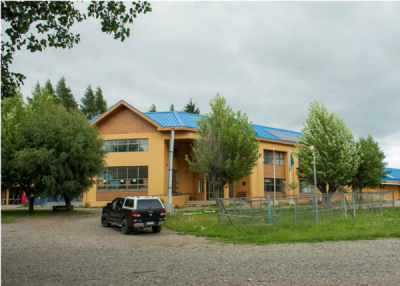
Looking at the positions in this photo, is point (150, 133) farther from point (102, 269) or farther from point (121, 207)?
point (102, 269)

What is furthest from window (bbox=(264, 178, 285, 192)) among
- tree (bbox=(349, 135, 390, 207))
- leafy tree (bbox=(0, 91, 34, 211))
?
leafy tree (bbox=(0, 91, 34, 211))

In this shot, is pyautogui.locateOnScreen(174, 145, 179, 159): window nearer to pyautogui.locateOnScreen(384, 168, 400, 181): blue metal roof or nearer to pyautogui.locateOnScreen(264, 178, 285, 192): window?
pyautogui.locateOnScreen(264, 178, 285, 192): window

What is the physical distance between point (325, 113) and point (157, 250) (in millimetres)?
21559

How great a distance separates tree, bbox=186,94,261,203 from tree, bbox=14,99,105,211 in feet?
25.3

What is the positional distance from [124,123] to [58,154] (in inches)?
393

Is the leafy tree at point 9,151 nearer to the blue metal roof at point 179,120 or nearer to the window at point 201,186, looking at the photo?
the blue metal roof at point 179,120

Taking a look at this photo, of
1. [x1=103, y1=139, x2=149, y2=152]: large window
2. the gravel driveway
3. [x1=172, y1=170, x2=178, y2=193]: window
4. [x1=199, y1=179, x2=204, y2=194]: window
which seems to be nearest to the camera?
the gravel driveway

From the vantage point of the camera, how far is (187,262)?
10250 mm

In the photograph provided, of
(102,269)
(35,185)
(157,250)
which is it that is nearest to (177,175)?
(35,185)

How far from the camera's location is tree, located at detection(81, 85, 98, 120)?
7500 centimetres

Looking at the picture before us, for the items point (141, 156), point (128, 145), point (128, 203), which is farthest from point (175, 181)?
point (128, 203)

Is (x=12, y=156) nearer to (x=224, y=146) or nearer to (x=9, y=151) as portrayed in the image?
(x=9, y=151)

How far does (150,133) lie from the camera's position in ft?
111

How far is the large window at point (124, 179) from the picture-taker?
1323 inches
